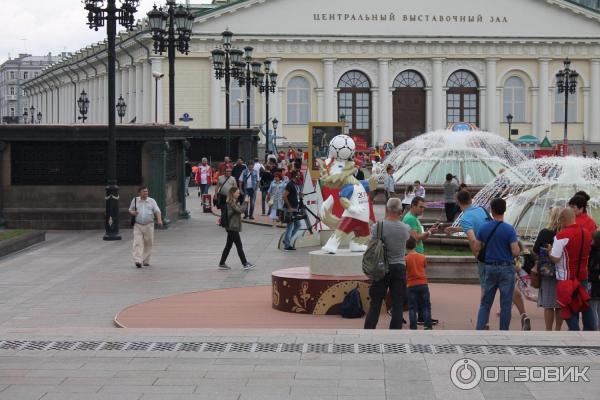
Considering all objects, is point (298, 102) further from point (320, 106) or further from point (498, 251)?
point (498, 251)

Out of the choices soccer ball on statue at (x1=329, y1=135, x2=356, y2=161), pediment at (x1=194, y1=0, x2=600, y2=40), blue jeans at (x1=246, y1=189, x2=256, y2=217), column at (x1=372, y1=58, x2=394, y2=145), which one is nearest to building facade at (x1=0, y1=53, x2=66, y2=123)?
pediment at (x1=194, y1=0, x2=600, y2=40)

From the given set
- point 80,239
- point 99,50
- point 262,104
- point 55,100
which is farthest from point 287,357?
point 55,100

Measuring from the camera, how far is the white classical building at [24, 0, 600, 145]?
7912 centimetres

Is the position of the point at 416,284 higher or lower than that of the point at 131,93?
lower

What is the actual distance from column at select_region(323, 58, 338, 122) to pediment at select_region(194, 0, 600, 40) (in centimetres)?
190

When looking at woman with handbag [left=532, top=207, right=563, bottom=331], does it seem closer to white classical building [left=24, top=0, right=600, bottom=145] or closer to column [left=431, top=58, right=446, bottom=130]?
white classical building [left=24, top=0, right=600, bottom=145]

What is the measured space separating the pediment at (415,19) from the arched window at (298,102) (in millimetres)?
3251

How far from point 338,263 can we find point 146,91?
6760cm

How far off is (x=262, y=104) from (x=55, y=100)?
44.1 metres

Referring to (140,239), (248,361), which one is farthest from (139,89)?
(248,361)

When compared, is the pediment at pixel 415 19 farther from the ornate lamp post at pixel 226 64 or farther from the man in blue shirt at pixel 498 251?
the man in blue shirt at pixel 498 251

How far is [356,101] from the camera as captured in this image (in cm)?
8075

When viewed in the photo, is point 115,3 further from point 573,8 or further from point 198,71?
point 573,8

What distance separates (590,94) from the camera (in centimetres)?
8044
